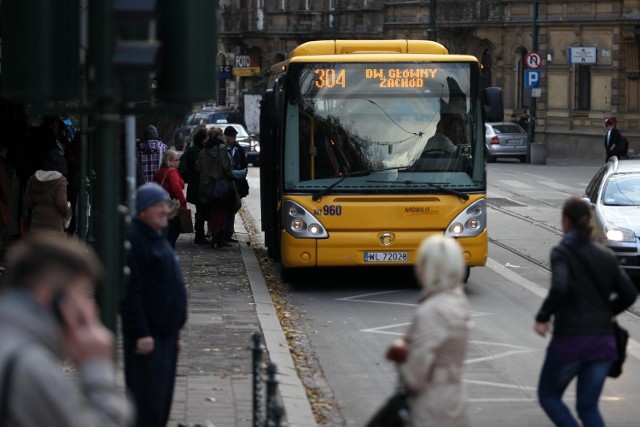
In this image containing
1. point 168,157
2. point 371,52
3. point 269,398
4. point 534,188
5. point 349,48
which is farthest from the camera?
point 534,188

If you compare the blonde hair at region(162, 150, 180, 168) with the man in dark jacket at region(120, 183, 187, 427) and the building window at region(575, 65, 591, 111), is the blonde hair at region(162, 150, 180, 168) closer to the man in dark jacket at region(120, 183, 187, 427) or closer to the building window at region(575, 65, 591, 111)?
the man in dark jacket at region(120, 183, 187, 427)

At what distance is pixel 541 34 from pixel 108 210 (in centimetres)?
5556

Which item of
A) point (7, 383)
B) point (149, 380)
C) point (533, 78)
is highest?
point (533, 78)

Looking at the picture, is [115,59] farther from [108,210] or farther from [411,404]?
[411,404]

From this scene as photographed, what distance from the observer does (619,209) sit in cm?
1730

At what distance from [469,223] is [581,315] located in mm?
8125

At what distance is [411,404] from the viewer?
19.8ft

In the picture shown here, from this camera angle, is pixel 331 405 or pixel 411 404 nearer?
pixel 411 404

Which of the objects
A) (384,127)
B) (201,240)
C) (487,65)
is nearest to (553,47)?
(487,65)

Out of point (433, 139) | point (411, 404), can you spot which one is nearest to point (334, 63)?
point (433, 139)

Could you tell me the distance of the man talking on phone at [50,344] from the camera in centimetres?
378

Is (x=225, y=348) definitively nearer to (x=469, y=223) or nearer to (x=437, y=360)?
(x=469, y=223)

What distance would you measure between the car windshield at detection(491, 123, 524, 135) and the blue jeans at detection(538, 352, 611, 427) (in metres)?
43.6

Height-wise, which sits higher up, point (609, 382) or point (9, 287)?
point (9, 287)
